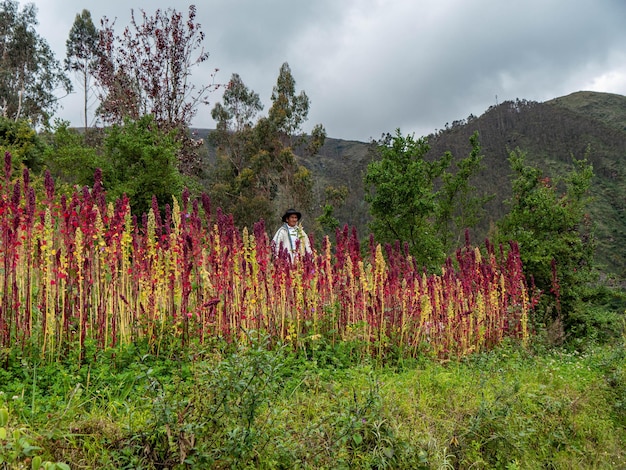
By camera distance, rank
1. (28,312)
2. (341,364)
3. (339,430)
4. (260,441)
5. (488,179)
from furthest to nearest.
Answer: (488,179) → (341,364) → (28,312) → (339,430) → (260,441)

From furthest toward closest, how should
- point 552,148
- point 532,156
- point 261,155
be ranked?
point 552,148
point 532,156
point 261,155

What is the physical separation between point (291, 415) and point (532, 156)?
60.2 meters

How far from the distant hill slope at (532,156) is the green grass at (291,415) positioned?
27.5 meters

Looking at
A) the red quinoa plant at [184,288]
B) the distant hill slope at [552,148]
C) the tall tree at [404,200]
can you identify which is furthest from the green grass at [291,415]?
the distant hill slope at [552,148]

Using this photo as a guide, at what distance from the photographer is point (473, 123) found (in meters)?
67.4

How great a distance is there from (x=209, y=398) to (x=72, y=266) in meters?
2.30

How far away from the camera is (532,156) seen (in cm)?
5584

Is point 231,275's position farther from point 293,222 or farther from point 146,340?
point 293,222

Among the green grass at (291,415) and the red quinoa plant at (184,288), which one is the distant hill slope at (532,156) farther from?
the green grass at (291,415)

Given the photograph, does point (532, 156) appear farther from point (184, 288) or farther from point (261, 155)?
point (184, 288)

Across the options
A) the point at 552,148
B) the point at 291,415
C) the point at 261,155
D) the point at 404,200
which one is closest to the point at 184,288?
the point at 291,415

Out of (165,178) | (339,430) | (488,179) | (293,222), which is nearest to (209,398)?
(339,430)

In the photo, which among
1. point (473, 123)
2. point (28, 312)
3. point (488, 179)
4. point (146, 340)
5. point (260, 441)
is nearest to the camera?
point (260, 441)

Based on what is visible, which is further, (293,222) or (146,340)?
(293,222)
